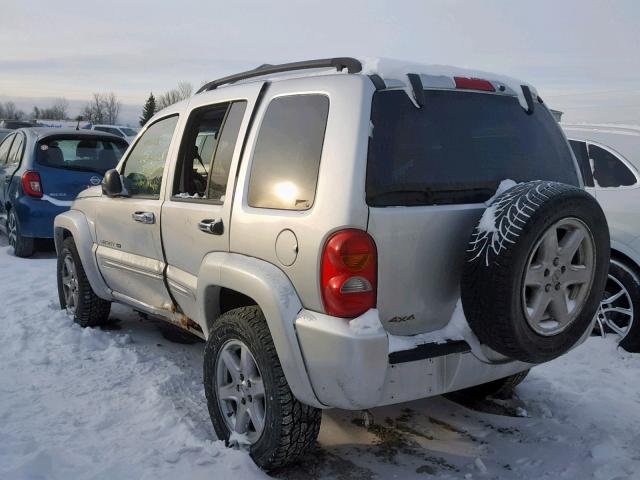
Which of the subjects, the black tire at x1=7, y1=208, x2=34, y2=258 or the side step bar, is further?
the black tire at x1=7, y1=208, x2=34, y2=258

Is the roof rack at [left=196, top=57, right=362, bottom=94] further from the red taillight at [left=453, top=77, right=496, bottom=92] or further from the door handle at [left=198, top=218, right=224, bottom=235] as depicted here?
the door handle at [left=198, top=218, right=224, bottom=235]

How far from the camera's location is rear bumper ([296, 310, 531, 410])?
237cm

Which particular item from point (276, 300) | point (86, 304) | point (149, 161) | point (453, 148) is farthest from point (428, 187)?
point (86, 304)

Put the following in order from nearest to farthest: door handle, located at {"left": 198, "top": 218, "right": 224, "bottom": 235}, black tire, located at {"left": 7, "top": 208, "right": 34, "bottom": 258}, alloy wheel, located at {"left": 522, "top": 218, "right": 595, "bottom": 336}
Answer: alloy wheel, located at {"left": 522, "top": 218, "right": 595, "bottom": 336} → door handle, located at {"left": 198, "top": 218, "right": 224, "bottom": 235} → black tire, located at {"left": 7, "top": 208, "right": 34, "bottom": 258}

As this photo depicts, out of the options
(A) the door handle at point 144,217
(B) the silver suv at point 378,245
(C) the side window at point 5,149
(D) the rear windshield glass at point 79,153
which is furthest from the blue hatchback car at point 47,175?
(B) the silver suv at point 378,245

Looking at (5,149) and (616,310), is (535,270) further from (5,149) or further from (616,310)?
(5,149)

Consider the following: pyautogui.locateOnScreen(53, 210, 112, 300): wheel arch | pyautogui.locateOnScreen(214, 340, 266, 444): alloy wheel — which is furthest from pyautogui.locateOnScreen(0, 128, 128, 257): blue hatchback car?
pyautogui.locateOnScreen(214, 340, 266, 444): alloy wheel

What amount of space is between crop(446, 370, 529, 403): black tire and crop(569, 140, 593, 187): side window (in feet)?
6.80

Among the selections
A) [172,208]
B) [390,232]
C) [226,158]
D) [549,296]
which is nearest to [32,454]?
[172,208]

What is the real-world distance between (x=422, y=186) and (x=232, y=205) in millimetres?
959

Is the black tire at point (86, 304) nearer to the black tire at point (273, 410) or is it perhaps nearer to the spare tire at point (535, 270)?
the black tire at point (273, 410)

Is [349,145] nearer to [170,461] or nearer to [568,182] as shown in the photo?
[568,182]

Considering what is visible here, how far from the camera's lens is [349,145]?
98.3 inches

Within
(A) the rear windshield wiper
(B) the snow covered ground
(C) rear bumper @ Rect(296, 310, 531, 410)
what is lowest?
(B) the snow covered ground
